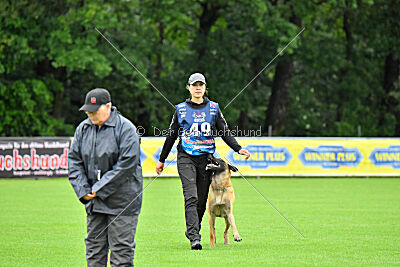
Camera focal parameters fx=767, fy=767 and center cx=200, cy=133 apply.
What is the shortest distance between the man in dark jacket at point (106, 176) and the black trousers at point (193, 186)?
3119mm

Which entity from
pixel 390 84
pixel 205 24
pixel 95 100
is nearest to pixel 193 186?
pixel 95 100

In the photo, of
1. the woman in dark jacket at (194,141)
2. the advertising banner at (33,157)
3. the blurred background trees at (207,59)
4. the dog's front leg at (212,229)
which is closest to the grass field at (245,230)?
the dog's front leg at (212,229)

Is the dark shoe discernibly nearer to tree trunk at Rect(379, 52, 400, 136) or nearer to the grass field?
the grass field

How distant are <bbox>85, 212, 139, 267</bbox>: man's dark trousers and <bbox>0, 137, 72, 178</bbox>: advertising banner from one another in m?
17.7

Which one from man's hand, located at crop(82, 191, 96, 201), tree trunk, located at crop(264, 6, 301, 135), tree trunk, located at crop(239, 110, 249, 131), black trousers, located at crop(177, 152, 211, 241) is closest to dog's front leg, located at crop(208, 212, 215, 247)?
black trousers, located at crop(177, 152, 211, 241)

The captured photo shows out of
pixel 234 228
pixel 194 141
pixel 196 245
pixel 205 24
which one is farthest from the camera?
pixel 205 24

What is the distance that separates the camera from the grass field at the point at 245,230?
9125 millimetres

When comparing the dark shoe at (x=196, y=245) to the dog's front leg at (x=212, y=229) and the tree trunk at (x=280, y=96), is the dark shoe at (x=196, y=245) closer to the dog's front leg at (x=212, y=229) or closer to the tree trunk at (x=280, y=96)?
the dog's front leg at (x=212, y=229)

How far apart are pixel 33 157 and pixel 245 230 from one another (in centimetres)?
1373

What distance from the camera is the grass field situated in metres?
9.12

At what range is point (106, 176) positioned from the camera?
6496 millimetres

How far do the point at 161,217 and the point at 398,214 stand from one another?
4557mm

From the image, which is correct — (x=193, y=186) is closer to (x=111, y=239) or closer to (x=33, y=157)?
(x=111, y=239)

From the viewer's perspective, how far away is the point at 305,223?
13.1 meters
